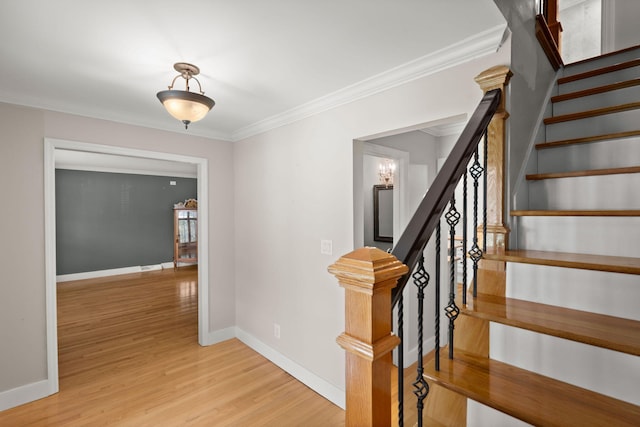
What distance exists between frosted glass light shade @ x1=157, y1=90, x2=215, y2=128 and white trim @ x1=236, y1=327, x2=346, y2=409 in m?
2.35

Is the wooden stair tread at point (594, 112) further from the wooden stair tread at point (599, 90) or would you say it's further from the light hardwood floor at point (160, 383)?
the light hardwood floor at point (160, 383)

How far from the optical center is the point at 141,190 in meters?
7.33

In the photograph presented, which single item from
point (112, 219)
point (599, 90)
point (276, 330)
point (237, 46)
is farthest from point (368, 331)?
point (112, 219)

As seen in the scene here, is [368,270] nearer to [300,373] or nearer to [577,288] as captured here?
[577,288]

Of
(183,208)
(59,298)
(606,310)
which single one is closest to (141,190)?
(183,208)

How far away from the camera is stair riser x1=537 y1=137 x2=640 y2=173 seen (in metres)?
1.58

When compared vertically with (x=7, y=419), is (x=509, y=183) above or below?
above

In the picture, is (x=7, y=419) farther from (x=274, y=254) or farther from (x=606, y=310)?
(x=606, y=310)

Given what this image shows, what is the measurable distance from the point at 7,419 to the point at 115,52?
9.34ft

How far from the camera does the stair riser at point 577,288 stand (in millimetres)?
1130

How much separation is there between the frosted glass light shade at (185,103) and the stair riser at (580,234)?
6.45 ft

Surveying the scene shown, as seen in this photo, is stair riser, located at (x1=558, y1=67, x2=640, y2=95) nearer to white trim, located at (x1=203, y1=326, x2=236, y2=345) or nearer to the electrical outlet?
the electrical outlet

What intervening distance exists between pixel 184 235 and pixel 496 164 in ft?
25.9

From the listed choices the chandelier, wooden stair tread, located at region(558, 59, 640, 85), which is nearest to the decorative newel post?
wooden stair tread, located at region(558, 59, 640, 85)
